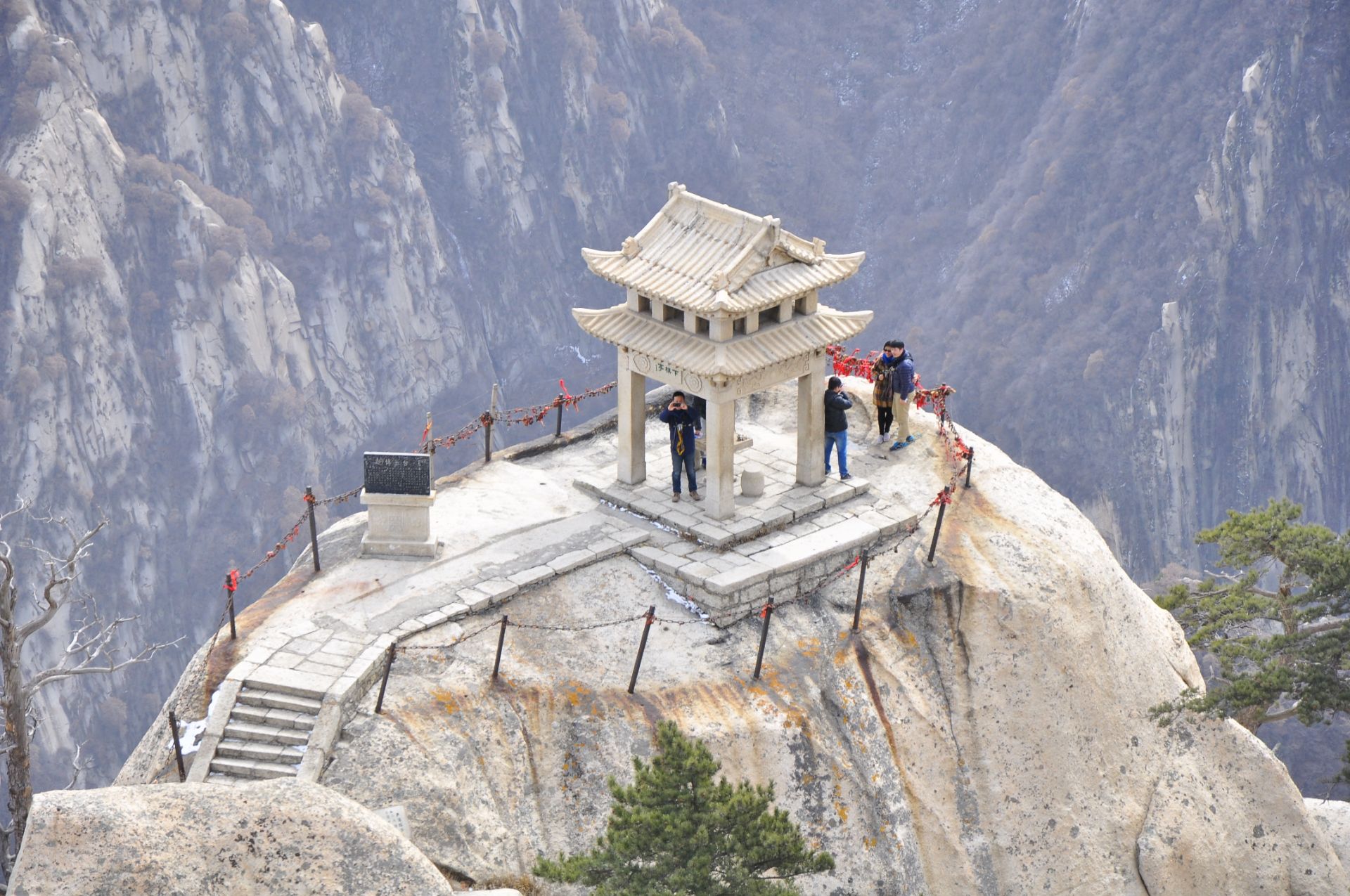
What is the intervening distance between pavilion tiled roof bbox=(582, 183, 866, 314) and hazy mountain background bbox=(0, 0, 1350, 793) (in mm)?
59064

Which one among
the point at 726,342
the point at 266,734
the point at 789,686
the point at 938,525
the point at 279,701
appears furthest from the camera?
the point at 938,525

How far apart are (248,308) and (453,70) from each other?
22.3 m

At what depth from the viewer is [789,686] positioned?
21766mm

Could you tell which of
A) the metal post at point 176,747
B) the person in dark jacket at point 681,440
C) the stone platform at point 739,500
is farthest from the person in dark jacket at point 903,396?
the metal post at point 176,747

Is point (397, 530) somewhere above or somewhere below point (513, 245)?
below

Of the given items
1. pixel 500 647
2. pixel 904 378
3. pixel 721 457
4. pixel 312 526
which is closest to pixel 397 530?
pixel 312 526

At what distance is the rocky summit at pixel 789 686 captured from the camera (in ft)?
64.2

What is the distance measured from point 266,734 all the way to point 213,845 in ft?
15.5

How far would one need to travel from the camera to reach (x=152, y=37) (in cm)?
8619

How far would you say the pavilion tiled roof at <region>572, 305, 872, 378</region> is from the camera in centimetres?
2302

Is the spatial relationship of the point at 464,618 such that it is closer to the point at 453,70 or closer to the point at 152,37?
the point at 152,37

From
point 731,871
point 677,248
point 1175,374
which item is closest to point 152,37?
point 1175,374

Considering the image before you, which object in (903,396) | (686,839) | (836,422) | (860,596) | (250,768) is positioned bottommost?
(686,839)

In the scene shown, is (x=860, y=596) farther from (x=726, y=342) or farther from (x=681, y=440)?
(x=726, y=342)
